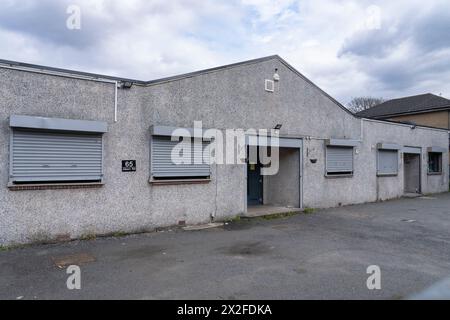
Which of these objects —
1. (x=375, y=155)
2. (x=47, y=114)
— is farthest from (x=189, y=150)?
(x=375, y=155)

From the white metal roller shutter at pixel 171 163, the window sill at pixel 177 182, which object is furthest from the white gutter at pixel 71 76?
the window sill at pixel 177 182

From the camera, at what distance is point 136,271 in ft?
16.5

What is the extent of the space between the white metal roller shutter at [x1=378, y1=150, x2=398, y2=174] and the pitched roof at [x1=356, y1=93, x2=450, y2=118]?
1060cm

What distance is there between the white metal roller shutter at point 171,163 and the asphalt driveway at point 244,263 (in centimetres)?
152

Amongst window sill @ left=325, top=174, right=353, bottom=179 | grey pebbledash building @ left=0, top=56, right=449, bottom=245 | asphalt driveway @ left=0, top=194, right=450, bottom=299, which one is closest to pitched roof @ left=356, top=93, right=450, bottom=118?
window sill @ left=325, top=174, right=353, bottom=179

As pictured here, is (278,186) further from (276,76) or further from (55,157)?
(55,157)

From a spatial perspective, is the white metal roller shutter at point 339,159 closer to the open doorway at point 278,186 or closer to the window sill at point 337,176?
the window sill at point 337,176

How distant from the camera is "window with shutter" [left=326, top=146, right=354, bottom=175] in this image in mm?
11859

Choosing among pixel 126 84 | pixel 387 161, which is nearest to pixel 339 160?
pixel 387 161

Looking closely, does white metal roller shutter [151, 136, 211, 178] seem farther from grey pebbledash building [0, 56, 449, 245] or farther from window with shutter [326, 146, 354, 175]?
window with shutter [326, 146, 354, 175]

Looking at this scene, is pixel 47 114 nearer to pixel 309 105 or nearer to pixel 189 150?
pixel 189 150

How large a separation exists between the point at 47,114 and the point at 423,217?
1076 cm

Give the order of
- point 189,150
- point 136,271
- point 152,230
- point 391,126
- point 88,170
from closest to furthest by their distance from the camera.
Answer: point 136,271
point 88,170
point 152,230
point 189,150
point 391,126

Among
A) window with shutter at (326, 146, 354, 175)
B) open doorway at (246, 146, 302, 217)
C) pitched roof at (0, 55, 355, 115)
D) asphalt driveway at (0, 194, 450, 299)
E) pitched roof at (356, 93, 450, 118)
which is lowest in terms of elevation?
asphalt driveway at (0, 194, 450, 299)
